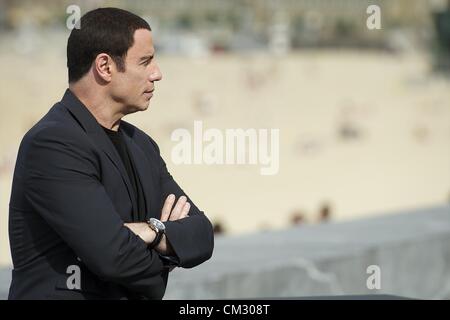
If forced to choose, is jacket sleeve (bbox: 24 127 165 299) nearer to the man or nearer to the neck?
the man

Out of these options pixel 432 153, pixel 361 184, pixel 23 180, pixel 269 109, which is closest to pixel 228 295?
pixel 23 180

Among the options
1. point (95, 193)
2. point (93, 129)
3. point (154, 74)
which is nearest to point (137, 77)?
point (154, 74)

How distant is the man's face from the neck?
0.07ft

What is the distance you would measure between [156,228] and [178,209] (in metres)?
0.19

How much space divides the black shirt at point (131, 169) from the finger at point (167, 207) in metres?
0.08

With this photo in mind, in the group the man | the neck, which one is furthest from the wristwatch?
the neck

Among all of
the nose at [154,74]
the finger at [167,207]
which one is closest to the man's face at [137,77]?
the nose at [154,74]

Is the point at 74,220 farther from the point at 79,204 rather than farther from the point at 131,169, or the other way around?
A: the point at 131,169

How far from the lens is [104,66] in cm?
220

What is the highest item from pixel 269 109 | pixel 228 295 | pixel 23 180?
pixel 269 109

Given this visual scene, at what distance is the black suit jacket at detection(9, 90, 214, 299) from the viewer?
2078 millimetres
